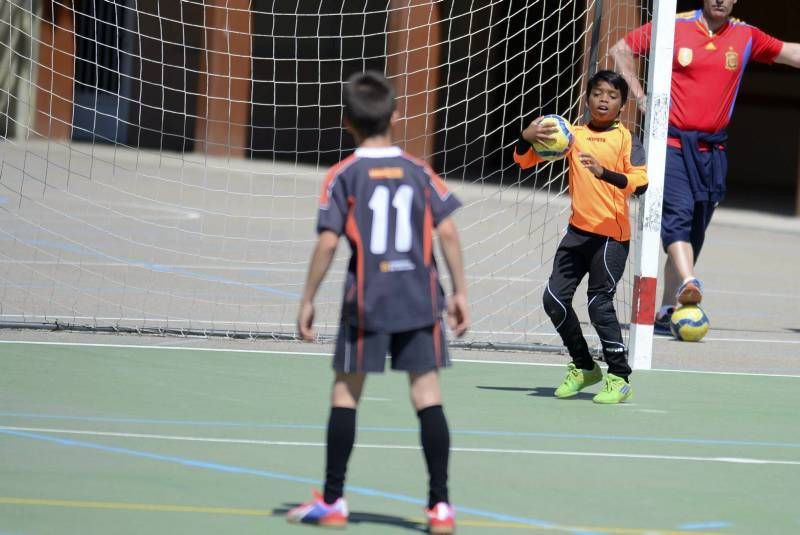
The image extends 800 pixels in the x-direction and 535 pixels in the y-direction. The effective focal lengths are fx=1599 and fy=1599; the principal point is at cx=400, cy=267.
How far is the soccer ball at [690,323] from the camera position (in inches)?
427

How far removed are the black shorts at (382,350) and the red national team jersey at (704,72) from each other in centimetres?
585

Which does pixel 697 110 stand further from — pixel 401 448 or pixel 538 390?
pixel 401 448

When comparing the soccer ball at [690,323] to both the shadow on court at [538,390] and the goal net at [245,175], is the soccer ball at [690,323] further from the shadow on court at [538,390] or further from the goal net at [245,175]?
the shadow on court at [538,390]

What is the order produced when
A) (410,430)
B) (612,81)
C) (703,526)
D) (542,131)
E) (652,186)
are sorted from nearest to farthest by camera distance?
(703,526) < (410,430) < (542,131) < (612,81) < (652,186)

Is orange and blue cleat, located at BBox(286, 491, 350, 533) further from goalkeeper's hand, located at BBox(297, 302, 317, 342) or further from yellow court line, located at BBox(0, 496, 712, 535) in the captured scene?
goalkeeper's hand, located at BBox(297, 302, 317, 342)

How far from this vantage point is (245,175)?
76.7ft

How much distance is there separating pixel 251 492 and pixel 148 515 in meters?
0.54

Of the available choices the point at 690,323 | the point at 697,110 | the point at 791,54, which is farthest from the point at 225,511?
the point at 791,54

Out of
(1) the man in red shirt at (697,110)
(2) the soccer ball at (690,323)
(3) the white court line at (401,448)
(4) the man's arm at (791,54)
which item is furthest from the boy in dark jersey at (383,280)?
(4) the man's arm at (791,54)

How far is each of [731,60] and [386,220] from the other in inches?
240

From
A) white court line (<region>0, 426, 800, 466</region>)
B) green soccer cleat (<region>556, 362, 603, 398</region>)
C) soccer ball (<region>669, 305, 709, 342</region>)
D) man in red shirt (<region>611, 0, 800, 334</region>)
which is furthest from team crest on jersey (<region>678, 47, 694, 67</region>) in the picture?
white court line (<region>0, 426, 800, 466</region>)

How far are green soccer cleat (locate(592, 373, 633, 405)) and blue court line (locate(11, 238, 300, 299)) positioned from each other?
4.45 metres

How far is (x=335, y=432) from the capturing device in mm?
5703

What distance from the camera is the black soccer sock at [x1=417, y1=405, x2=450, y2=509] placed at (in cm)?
568
